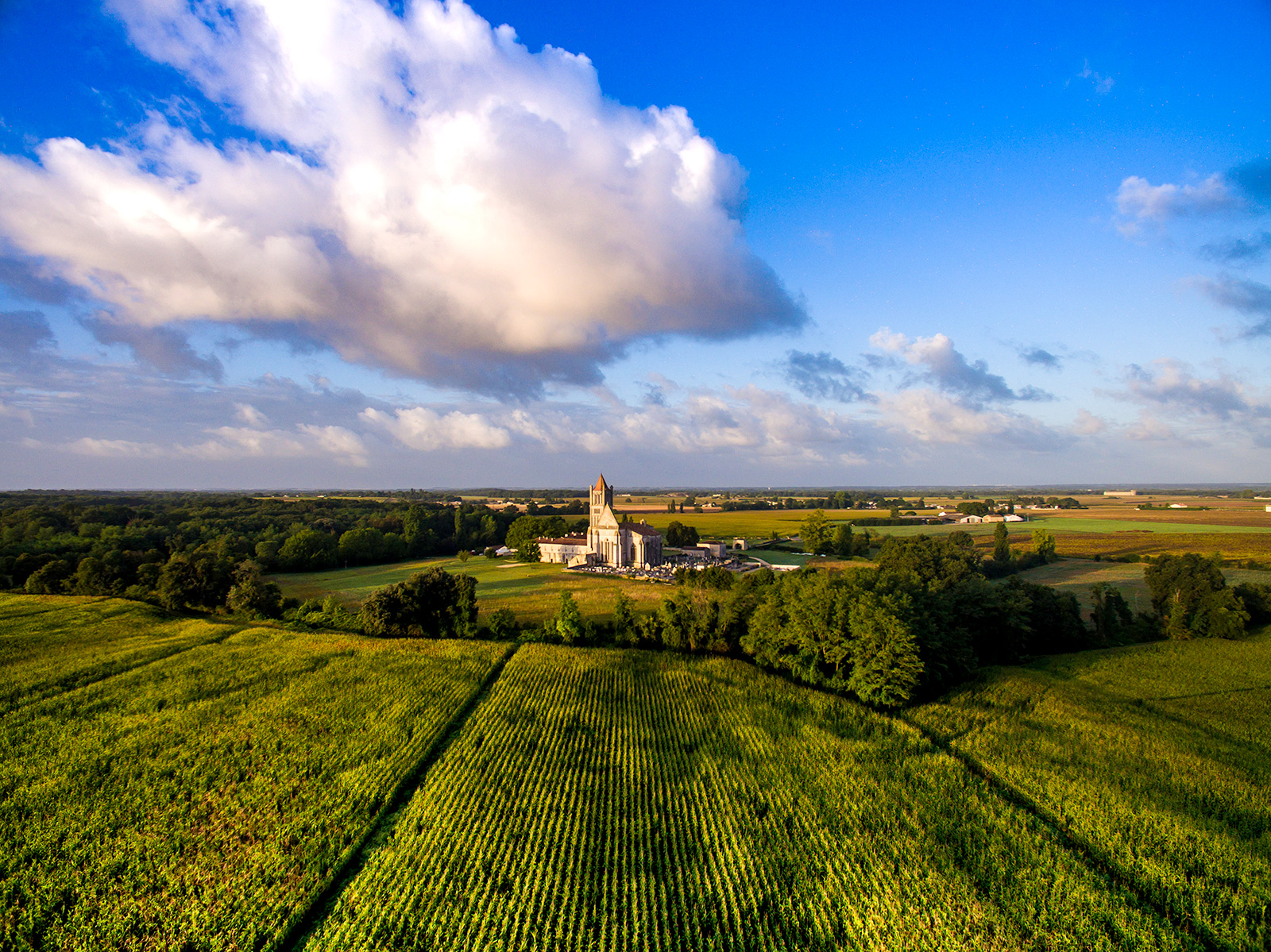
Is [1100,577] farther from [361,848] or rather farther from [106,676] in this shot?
[106,676]

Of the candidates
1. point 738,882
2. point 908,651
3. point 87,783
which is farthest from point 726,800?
point 87,783

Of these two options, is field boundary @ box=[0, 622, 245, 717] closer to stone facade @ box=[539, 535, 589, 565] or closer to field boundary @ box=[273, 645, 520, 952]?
field boundary @ box=[273, 645, 520, 952]

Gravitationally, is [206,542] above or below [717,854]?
above

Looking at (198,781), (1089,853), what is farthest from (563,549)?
(1089,853)

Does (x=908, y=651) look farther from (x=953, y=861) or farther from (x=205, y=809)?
(x=205, y=809)

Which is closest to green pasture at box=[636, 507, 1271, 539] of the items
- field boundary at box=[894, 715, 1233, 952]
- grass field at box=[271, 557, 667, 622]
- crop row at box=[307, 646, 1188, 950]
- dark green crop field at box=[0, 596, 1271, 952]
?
grass field at box=[271, 557, 667, 622]

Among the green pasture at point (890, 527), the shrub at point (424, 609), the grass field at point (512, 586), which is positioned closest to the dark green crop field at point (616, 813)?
the shrub at point (424, 609)

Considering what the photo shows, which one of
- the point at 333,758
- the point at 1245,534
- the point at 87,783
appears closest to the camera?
the point at 87,783
